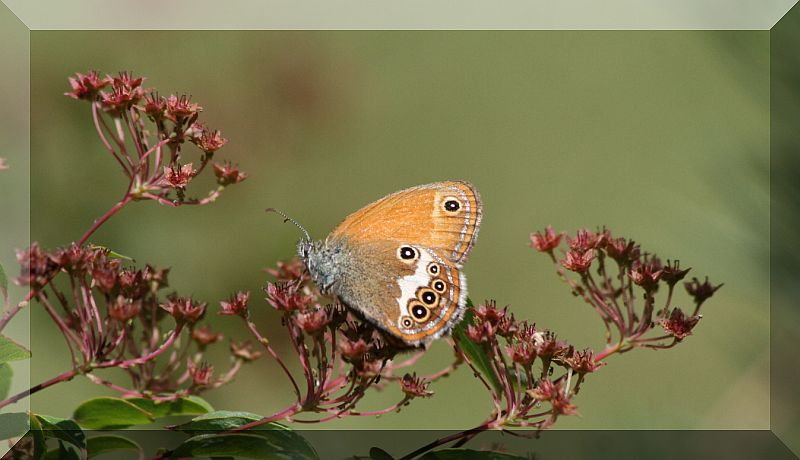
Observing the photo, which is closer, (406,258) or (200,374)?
(200,374)

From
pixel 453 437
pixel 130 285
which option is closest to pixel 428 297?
pixel 453 437

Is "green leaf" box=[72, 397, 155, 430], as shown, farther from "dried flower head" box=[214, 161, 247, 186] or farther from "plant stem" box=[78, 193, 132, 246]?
"dried flower head" box=[214, 161, 247, 186]

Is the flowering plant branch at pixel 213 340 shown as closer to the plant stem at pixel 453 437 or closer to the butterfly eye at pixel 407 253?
the plant stem at pixel 453 437

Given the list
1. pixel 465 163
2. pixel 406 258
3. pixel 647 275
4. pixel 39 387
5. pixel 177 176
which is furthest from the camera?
pixel 465 163

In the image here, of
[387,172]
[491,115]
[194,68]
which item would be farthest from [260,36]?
[491,115]

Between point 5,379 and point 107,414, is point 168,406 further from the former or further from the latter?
point 5,379

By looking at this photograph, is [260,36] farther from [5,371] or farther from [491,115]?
[5,371]

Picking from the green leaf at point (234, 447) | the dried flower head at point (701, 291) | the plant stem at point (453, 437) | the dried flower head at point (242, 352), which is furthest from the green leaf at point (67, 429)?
the dried flower head at point (701, 291)
